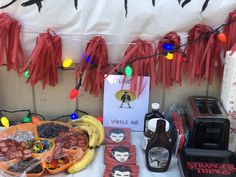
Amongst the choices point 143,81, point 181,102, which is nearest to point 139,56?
point 143,81

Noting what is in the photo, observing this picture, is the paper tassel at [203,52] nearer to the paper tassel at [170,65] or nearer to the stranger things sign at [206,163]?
the paper tassel at [170,65]

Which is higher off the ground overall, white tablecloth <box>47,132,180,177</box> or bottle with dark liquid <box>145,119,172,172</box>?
bottle with dark liquid <box>145,119,172,172</box>

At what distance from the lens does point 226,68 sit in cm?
100

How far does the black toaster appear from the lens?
36.9 inches

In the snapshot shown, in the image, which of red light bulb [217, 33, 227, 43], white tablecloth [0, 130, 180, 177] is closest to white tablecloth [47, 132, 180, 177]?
white tablecloth [0, 130, 180, 177]

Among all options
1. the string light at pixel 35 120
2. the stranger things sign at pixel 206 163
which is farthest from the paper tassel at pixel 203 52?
the string light at pixel 35 120

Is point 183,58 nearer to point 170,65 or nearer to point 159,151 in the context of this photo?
point 170,65

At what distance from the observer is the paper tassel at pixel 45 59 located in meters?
0.99

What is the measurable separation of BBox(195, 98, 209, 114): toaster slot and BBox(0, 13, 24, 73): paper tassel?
1.89 feet

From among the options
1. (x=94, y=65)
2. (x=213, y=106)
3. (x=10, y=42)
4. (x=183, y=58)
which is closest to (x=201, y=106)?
(x=213, y=106)

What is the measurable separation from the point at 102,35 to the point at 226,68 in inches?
15.6

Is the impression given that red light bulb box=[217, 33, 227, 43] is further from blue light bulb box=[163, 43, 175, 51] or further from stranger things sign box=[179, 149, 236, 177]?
stranger things sign box=[179, 149, 236, 177]

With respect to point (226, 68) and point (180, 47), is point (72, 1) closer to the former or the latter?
point (180, 47)

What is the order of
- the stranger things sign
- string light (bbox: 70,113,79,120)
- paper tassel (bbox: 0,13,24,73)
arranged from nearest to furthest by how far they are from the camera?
the stranger things sign < paper tassel (bbox: 0,13,24,73) < string light (bbox: 70,113,79,120)
